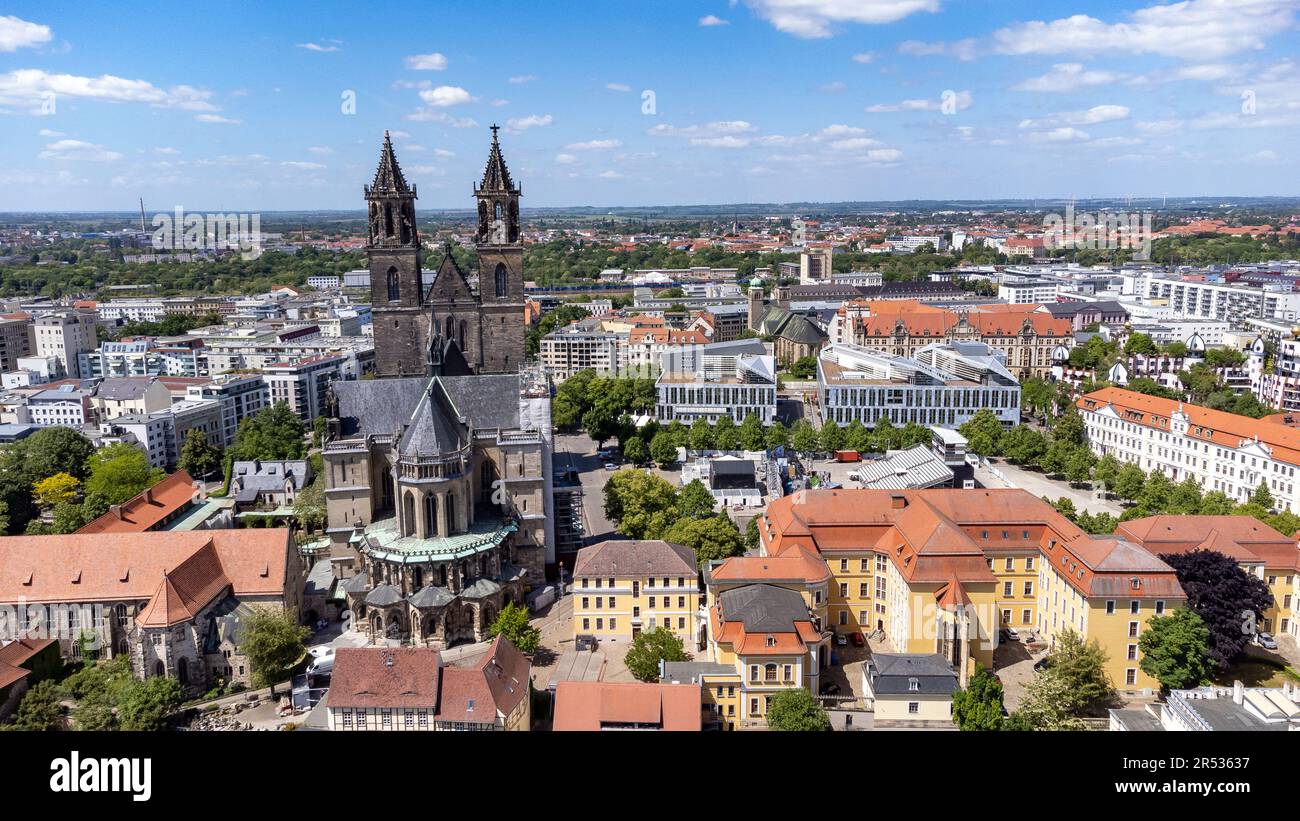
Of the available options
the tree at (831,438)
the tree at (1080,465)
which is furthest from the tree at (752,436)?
the tree at (1080,465)

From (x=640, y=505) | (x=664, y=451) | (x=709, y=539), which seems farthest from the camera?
(x=664, y=451)

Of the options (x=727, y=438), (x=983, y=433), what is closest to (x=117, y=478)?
(x=727, y=438)

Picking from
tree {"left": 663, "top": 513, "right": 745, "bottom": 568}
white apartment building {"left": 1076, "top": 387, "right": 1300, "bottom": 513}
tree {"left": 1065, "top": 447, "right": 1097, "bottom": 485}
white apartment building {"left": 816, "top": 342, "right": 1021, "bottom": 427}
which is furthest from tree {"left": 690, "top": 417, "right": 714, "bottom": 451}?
white apartment building {"left": 1076, "top": 387, "right": 1300, "bottom": 513}

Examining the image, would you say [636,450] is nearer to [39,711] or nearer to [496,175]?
[496,175]

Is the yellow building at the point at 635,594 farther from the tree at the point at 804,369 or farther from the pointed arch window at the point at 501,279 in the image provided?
the tree at the point at 804,369
